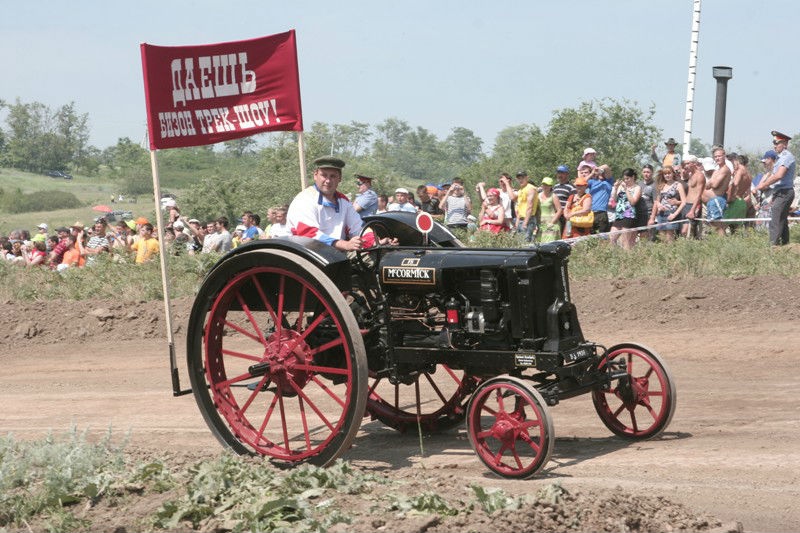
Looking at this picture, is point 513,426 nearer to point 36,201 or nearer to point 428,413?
point 428,413

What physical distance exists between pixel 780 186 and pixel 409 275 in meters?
8.46

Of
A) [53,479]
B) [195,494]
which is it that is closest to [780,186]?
[195,494]

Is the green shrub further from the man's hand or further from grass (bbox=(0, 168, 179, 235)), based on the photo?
the man's hand

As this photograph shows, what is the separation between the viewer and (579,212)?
49.8 ft

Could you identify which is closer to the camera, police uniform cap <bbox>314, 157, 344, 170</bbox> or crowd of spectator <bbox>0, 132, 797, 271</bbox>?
police uniform cap <bbox>314, 157, 344, 170</bbox>

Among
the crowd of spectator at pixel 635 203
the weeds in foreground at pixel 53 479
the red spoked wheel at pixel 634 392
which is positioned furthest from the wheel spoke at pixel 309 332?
the crowd of spectator at pixel 635 203

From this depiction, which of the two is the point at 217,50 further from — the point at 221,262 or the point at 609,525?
the point at 609,525

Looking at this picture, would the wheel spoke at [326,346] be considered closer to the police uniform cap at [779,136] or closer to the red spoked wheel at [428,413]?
the red spoked wheel at [428,413]

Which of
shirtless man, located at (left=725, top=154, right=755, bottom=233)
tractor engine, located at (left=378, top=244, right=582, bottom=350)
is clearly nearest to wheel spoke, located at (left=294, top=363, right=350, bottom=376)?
tractor engine, located at (left=378, top=244, right=582, bottom=350)

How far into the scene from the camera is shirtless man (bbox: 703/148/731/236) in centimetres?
1459

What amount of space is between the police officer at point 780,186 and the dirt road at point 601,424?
157cm

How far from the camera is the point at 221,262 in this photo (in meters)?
7.34

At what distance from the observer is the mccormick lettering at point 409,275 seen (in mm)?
7035

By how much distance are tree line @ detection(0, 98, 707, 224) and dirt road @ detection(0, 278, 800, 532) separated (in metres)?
24.3
